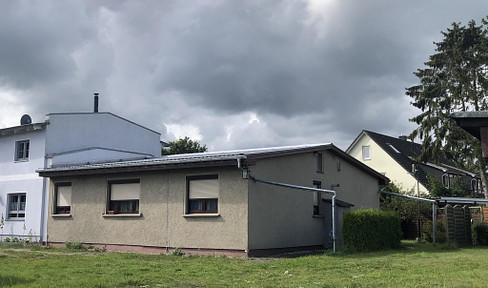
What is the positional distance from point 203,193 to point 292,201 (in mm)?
3439

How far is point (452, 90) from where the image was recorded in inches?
1467

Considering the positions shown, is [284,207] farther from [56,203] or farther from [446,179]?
[446,179]

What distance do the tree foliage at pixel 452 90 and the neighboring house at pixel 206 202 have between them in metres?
Answer: 17.6

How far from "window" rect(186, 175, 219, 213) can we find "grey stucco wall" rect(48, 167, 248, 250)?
0.21 m

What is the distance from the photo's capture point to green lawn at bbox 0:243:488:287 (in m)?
9.88

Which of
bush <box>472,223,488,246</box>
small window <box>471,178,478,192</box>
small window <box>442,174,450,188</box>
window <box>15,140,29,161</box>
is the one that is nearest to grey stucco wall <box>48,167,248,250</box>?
window <box>15,140,29,161</box>

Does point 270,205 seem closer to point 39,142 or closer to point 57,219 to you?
point 57,219

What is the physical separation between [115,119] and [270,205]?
522 inches

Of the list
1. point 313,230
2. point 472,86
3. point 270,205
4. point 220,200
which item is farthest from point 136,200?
point 472,86

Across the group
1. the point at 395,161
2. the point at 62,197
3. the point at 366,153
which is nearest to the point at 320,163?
the point at 62,197

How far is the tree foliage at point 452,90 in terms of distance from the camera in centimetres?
3653

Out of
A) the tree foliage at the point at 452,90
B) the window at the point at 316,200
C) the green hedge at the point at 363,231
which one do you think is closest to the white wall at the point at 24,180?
the window at the point at 316,200

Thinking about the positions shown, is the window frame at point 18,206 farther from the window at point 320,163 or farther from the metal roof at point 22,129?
the window at point 320,163

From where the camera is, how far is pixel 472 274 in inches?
417
